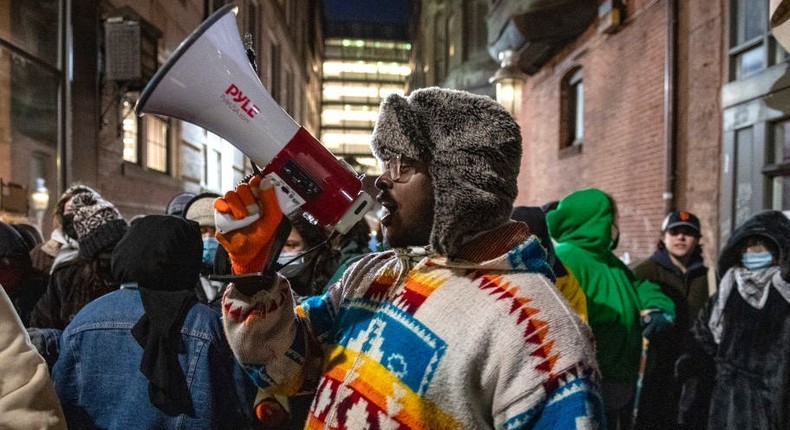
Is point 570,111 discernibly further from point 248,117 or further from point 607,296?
point 248,117

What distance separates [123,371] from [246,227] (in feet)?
3.93

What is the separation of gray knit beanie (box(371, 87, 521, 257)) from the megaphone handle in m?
0.30

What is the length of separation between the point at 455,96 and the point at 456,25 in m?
19.9

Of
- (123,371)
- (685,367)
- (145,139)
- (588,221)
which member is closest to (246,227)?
(123,371)

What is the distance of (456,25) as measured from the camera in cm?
2012

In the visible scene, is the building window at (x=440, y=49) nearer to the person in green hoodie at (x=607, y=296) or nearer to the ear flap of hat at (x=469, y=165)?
the person in green hoodie at (x=607, y=296)

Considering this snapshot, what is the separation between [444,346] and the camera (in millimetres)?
1227

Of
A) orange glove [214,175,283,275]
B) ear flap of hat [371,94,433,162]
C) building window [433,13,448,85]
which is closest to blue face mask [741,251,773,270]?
ear flap of hat [371,94,433,162]

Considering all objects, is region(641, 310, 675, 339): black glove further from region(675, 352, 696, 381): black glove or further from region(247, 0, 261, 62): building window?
region(247, 0, 261, 62): building window

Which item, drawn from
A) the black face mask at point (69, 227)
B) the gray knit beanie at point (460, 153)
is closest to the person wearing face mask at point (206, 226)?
the black face mask at point (69, 227)

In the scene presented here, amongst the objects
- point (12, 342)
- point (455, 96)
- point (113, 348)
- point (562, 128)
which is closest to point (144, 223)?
point (113, 348)

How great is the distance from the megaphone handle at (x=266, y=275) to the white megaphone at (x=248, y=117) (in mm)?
69

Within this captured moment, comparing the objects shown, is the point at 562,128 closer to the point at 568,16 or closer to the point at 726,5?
the point at 568,16

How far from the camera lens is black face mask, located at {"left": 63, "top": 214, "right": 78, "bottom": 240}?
11.6 feet
